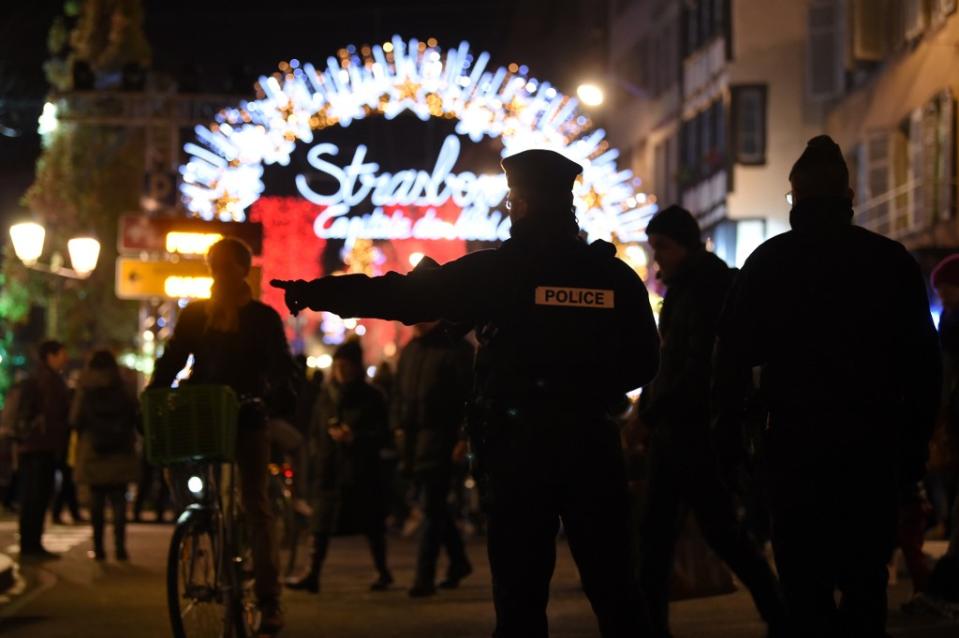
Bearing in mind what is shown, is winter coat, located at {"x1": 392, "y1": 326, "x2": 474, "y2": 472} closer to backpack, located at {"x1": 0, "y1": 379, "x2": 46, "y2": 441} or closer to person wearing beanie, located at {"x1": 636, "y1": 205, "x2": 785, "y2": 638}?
person wearing beanie, located at {"x1": 636, "y1": 205, "x2": 785, "y2": 638}

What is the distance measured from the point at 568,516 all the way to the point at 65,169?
2136 inches

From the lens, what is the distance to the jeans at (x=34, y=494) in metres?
16.0

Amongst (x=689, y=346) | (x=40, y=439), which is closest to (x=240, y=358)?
(x=689, y=346)

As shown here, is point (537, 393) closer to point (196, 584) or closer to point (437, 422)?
point (196, 584)

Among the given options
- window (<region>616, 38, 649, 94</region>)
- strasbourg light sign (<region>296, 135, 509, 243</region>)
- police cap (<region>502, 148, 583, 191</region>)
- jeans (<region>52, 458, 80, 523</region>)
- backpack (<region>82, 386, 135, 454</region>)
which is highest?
window (<region>616, 38, 649, 94</region>)

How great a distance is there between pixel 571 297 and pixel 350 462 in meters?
7.70

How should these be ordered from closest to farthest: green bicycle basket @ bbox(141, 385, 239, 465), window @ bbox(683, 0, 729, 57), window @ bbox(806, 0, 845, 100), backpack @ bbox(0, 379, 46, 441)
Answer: green bicycle basket @ bbox(141, 385, 239, 465)
backpack @ bbox(0, 379, 46, 441)
window @ bbox(806, 0, 845, 100)
window @ bbox(683, 0, 729, 57)

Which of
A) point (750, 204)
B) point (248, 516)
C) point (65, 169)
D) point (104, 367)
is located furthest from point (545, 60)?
point (248, 516)

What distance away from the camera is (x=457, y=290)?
19.4 feet

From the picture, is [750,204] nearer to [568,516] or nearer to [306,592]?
[306,592]

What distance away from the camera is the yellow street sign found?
22.6 meters

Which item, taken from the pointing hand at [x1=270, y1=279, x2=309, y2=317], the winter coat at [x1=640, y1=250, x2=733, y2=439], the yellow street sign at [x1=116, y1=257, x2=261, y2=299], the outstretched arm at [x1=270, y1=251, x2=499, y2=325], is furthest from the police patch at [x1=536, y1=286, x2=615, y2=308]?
the yellow street sign at [x1=116, y1=257, x2=261, y2=299]

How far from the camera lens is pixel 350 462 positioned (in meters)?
13.5

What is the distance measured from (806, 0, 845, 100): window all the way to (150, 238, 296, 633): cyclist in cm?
2724
